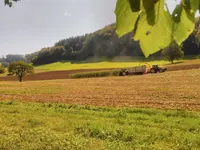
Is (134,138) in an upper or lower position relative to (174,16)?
lower

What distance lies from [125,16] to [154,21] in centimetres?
6

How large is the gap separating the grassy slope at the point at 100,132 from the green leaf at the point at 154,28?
802 centimetres

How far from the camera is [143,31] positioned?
669 millimetres

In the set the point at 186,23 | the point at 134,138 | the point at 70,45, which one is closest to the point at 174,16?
the point at 186,23

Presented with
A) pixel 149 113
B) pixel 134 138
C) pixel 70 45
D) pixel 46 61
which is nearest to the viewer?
pixel 134 138

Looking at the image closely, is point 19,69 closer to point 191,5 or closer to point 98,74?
point 98,74

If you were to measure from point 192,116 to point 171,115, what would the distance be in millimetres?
1002

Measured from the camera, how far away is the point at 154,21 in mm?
631

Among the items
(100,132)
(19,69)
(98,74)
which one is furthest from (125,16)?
(19,69)

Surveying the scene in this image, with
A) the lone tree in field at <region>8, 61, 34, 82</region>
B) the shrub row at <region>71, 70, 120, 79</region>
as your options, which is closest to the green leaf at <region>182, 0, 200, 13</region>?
the shrub row at <region>71, 70, 120, 79</region>

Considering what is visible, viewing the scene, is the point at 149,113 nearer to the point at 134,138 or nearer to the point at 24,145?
the point at 134,138

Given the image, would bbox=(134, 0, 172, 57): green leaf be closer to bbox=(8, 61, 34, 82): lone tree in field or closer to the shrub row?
the shrub row

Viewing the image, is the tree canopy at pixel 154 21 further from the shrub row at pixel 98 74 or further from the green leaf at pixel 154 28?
the shrub row at pixel 98 74

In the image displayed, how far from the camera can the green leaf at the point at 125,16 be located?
24.3 inches
